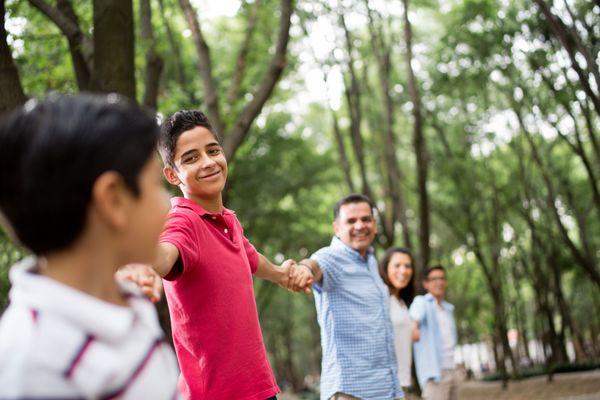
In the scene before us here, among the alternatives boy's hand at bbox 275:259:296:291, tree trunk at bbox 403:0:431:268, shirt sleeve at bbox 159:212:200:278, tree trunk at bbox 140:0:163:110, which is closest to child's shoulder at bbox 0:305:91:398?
shirt sleeve at bbox 159:212:200:278

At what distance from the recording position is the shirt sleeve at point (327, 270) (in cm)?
472

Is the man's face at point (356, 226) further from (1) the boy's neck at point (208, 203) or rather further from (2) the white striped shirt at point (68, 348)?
(2) the white striped shirt at point (68, 348)

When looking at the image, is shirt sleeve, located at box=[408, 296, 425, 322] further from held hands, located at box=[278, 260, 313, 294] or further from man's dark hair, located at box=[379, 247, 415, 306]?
held hands, located at box=[278, 260, 313, 294]

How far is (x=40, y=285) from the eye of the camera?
1319 mm

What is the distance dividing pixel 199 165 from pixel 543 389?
1586 centimetres

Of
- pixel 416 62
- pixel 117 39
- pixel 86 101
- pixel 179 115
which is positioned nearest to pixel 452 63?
pixel 416 62

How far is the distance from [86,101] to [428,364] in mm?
6800

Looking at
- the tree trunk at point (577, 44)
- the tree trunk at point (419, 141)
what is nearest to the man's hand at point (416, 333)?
the tree trunk at point (577, 44)

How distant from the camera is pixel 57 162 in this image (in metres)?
1.31

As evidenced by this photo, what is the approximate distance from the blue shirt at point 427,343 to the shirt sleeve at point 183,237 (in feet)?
17.3

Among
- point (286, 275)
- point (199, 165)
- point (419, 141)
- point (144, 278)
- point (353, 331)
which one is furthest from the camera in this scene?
point (419, 141)

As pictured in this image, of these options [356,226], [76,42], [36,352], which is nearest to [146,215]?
[36,352]

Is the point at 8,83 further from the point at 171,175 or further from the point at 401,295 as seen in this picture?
the point at 401,295

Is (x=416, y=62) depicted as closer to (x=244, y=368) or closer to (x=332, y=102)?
(x=332, y=102)
